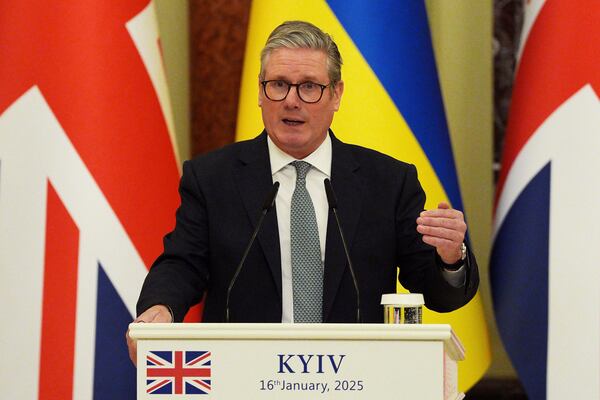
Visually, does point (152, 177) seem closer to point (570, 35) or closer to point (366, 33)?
point (366, 33)

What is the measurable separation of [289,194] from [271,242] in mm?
156

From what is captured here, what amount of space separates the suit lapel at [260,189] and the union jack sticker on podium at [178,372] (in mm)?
586

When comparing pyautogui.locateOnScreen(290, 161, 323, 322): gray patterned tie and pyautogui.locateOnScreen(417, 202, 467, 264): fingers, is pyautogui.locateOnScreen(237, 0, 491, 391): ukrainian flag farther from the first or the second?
pyautogui.locateOnScreen(417, 202, 467, 264): fingers

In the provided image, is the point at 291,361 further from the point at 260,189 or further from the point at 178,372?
the point at 260,189

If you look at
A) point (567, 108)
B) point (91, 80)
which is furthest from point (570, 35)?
point (91, 80)

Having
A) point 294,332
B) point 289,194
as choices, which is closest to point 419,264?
point 289,194

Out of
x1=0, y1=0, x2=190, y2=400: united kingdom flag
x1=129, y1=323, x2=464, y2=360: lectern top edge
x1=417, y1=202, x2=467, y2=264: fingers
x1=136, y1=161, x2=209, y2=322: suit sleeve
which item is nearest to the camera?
x1=129, y1=323, x2=464, y2=360: lectern top edge

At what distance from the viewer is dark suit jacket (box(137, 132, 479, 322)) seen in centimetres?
227

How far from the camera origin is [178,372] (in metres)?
1.70

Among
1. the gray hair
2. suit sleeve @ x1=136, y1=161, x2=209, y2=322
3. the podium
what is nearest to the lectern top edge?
the podium

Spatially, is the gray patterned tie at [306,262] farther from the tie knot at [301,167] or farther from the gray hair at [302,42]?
the gray hair at [302,42]

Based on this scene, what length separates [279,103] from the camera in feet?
7.79

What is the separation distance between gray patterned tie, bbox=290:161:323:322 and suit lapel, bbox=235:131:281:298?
42mm

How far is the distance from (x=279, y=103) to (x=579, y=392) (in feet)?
4.75
